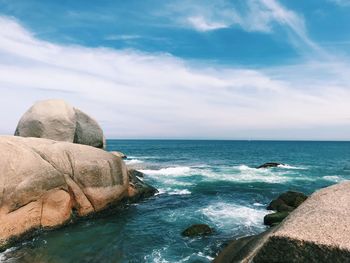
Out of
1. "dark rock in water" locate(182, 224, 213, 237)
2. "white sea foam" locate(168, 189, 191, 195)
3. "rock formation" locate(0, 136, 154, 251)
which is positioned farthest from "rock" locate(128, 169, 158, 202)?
"dark rock in water" locate(182, 224, 213, 237)

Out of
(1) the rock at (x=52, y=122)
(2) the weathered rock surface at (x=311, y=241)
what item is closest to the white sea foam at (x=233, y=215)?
(1) the rock at (x=52, y=122)

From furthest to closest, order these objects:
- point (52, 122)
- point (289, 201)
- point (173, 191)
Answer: point (173, 191) → point (289, 201) → point (52, 122)

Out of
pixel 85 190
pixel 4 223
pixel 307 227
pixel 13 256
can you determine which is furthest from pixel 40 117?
pixel 307 227

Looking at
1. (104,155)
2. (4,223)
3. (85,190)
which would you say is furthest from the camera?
(104,155)

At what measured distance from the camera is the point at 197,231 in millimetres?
16766

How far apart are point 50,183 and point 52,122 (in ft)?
21.7

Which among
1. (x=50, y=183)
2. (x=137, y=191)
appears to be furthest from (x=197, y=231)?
(x=137, y=191)

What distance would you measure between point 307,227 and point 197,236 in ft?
36.0

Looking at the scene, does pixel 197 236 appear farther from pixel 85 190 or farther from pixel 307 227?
pixel 307 227

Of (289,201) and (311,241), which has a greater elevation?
(311,241)

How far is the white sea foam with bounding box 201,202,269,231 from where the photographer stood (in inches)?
728

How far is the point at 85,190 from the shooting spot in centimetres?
1862

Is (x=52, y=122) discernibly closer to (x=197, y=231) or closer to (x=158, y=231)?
(x=158, y=231)

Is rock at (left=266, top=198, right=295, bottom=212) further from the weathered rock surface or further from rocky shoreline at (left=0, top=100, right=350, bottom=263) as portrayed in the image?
the weathered rock surface
